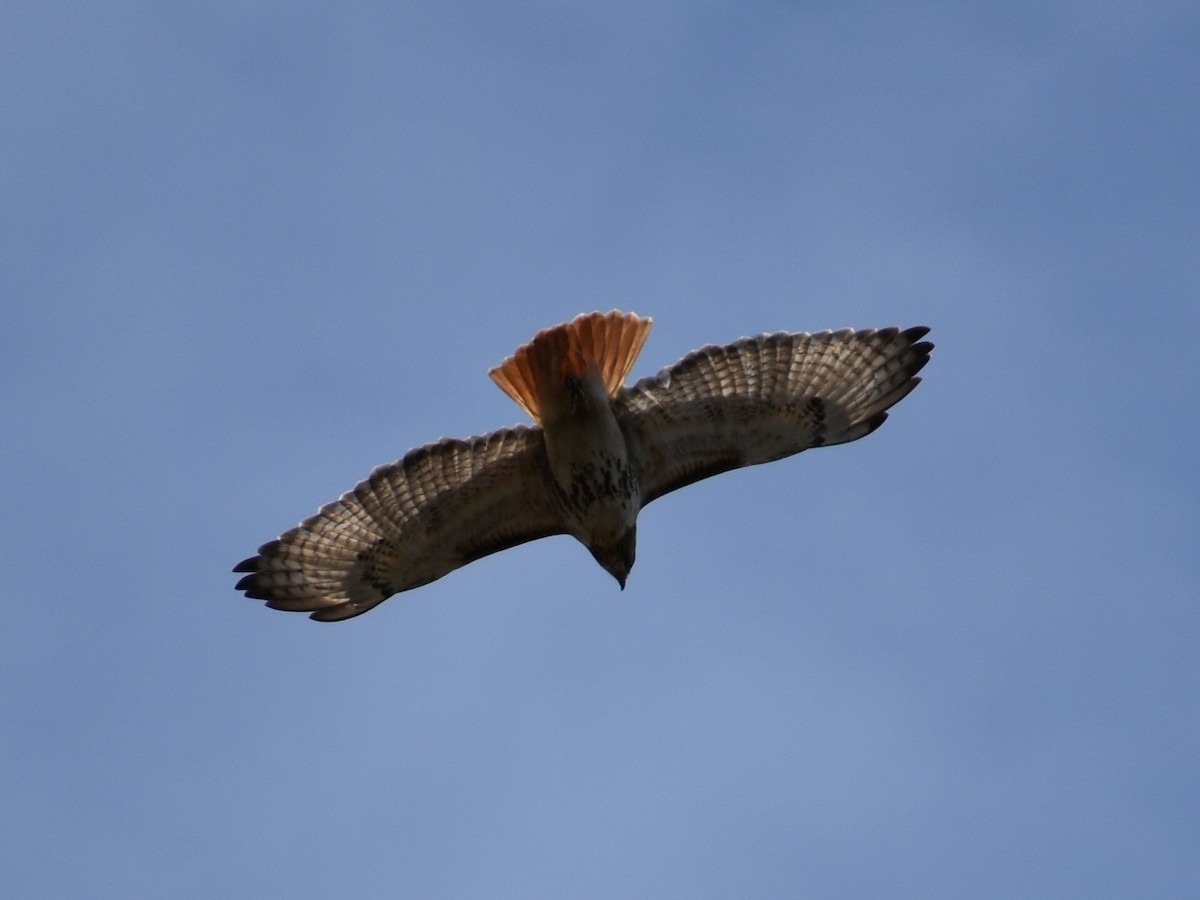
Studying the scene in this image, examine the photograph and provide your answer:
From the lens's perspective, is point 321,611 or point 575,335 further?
point 321,611

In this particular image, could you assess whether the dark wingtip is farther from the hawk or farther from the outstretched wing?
the outstretched wing

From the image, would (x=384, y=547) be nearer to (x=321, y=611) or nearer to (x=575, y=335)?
(x=321, y=611)

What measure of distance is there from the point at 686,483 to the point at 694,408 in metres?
0.53

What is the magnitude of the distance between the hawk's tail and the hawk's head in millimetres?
842

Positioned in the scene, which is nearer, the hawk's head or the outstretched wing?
the outstretched wing

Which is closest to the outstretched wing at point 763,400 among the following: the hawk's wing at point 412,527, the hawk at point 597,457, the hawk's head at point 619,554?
the hawk at point 597,457

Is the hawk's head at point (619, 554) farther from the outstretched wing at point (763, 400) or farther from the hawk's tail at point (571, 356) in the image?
the hawk's tail at point (571, 356)

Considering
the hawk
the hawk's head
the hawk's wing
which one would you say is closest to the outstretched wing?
the hawk

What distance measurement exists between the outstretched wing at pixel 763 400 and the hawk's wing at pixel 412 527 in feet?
2.16

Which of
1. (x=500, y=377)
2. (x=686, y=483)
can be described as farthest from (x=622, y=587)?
(x=500, y=377)

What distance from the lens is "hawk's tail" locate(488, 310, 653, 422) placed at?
11453 mm

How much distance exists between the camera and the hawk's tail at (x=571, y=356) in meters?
11.5

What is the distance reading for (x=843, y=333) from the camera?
12016 mm

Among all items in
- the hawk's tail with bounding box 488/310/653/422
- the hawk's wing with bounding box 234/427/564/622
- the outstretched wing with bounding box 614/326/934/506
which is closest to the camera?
the hawk's tail with bounding box 488/310/653/422
